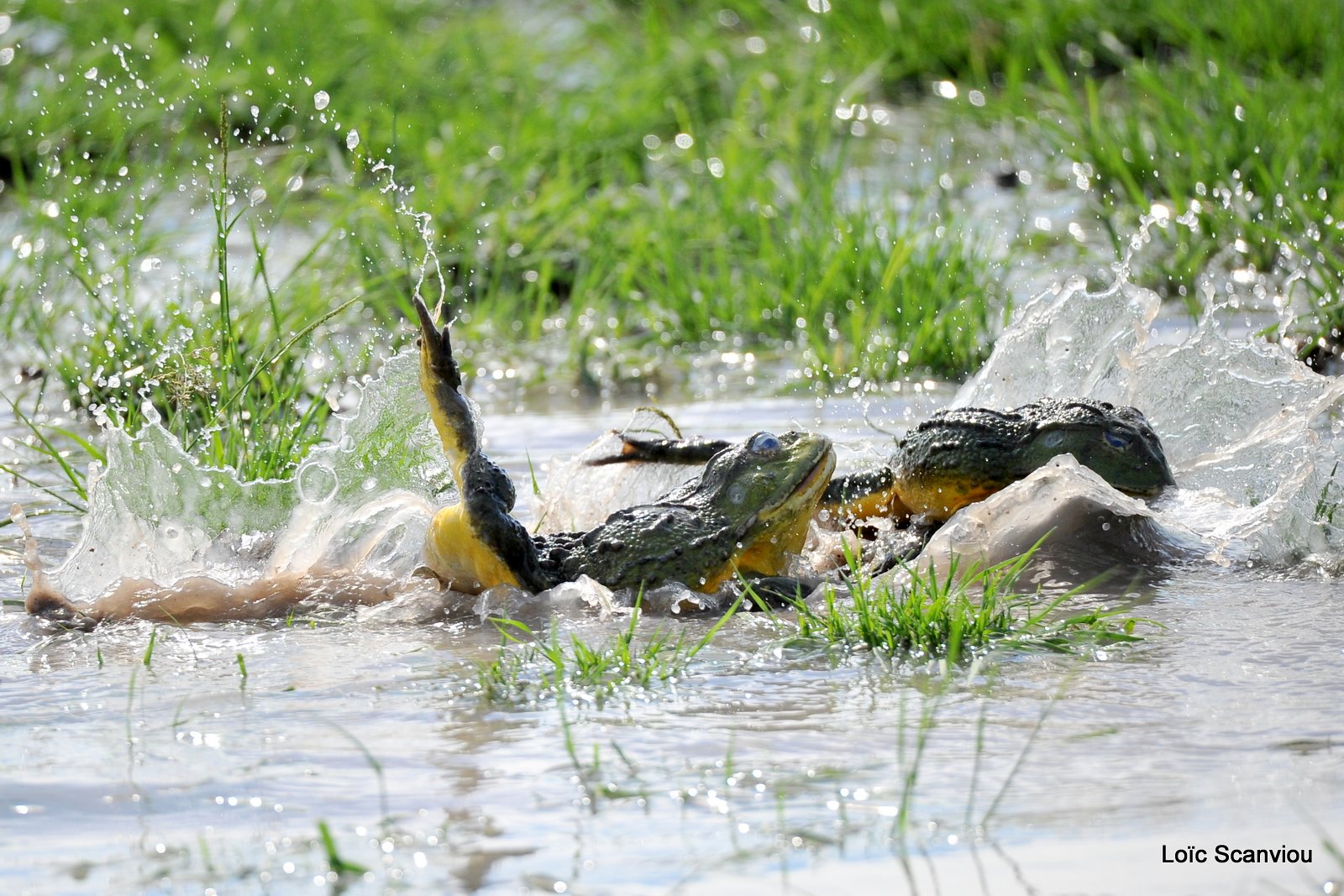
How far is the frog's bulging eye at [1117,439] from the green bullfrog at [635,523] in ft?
2.14

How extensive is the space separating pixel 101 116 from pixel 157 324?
3.38m

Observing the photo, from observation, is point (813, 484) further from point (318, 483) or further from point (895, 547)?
point (318, 483)

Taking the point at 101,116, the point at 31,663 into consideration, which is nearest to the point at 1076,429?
the point at 31,663

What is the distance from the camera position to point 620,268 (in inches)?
292

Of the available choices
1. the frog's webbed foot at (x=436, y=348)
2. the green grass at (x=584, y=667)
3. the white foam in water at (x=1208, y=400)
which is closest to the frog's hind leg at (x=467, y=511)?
the frog's webbed foot at (x=436, y=348)

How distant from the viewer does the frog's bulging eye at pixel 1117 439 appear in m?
4.14

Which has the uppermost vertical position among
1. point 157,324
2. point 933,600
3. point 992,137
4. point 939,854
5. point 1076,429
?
point 992,137

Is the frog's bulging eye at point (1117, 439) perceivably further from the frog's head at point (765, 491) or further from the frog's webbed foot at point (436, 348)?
the frog's webbed foot at point (436, 348)

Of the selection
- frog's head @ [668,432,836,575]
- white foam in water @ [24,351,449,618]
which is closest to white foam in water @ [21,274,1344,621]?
white foam in water @ [24,351,449,618]

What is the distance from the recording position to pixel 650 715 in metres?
2.95

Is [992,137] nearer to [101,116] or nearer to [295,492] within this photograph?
[101,116]

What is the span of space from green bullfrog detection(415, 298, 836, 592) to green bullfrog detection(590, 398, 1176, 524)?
31 cm

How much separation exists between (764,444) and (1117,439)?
2.74 feet

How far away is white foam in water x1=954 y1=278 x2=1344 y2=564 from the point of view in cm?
407
